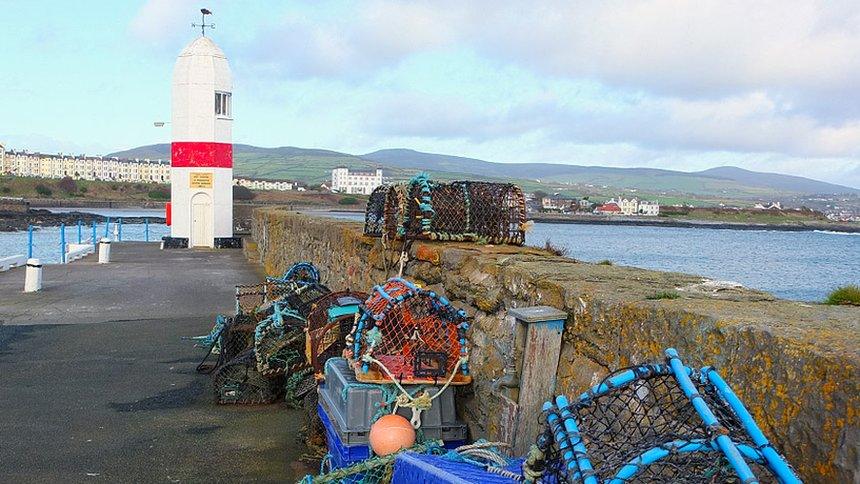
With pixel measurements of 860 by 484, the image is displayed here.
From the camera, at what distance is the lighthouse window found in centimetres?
2487

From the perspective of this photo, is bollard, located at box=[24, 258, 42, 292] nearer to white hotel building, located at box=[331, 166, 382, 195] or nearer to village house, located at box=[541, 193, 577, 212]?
white hotel building, located at box=[331, 166, 382, 195]

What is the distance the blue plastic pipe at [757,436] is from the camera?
87.8 inches

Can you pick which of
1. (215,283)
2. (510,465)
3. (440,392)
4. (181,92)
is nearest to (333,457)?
(440,392)

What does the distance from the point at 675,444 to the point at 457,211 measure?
4.67 m

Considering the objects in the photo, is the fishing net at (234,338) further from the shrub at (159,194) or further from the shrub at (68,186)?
the shrub at (68,186)

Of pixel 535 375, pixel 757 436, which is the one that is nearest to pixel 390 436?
pixel 535 375

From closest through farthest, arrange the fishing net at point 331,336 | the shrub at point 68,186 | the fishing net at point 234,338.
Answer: the fishing net at point 331,336 < the fishing net at point 234,338 < the shrub at point 68,186

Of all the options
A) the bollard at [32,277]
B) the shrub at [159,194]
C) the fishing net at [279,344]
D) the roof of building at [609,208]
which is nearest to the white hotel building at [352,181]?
the shrub at [159,194]

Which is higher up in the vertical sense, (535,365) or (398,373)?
(535,365)

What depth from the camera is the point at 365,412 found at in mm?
4797

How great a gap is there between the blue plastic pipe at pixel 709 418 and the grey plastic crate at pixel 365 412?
2401 millimetres

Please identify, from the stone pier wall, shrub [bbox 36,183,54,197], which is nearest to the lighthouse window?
the stone pier wall

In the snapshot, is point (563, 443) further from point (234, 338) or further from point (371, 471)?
point (234, 338)

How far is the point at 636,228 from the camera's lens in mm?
107312
